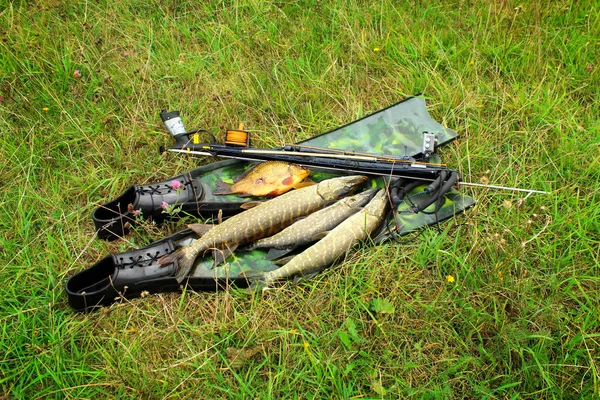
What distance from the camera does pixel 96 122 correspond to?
4.13 meters

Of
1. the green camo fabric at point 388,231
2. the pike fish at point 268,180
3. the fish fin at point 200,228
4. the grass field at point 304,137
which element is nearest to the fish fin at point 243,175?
the pike fish at point 268,180

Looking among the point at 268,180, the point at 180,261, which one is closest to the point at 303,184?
the point at 268,180

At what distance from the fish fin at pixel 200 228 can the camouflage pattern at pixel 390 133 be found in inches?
42.8

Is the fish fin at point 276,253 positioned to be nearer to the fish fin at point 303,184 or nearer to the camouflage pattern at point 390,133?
the fish fin at point 303,184

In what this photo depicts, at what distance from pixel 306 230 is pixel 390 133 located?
3.92 ft

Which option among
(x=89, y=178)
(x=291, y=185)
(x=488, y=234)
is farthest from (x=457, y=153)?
(x=89, y=178)

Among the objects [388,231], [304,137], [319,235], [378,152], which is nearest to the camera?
[319,235]

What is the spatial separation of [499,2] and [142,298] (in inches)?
164

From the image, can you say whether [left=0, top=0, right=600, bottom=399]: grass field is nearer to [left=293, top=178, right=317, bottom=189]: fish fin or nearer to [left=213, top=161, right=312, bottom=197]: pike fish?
[left=213, top=161, right=312, bottom=197]: pike fish

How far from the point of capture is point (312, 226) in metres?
3.41

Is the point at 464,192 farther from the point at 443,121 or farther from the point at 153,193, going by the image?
the point at 153,193

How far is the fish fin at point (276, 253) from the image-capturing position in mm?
3373

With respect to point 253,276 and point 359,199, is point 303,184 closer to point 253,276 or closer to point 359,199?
point 359,199

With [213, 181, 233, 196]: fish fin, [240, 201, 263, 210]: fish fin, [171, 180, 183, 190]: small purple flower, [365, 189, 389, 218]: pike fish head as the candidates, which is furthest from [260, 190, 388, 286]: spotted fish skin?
[171, 180, 183, 190]: small purple flower
